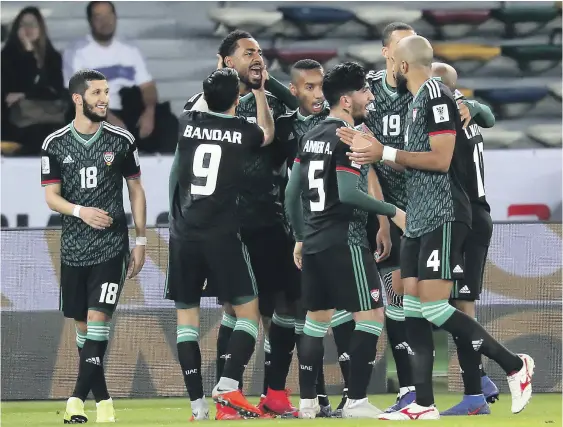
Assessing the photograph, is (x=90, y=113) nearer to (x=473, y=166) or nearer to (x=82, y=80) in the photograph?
(x=82, y=80)

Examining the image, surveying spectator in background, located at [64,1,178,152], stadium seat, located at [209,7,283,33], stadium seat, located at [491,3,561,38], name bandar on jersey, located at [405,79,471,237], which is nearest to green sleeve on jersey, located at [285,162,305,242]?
name bandar on jersey, located at [405,79,471,237]

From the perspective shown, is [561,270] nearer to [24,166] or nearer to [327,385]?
[327,385]

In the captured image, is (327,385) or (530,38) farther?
(530,38)

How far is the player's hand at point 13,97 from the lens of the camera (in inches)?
554

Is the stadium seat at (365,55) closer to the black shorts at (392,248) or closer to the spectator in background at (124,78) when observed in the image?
the spectator in background at (124,78)

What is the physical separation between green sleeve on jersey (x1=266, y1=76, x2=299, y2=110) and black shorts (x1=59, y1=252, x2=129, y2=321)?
141 centimetres

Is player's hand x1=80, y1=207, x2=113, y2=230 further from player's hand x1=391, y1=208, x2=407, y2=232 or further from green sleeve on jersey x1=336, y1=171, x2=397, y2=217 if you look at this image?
player's hand x1=391, y1=208, x2=407, y2=232

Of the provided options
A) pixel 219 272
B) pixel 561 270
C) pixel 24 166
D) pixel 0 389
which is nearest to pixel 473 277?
pixel 219 272

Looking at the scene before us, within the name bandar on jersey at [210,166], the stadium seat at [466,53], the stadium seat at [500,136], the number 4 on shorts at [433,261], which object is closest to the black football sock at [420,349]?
the number 4 on shorts at [433,261]

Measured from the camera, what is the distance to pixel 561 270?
9914 mm

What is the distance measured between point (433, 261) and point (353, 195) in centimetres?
64

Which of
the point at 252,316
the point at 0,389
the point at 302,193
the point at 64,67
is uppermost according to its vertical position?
the point at 64,67

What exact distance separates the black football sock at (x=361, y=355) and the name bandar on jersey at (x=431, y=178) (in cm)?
68

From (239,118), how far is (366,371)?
5.31 ft
